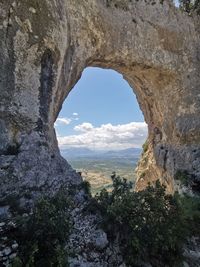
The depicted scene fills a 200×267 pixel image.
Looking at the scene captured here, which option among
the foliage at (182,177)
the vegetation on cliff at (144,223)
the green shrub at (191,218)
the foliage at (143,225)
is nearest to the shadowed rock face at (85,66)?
the foliage at (182,177)

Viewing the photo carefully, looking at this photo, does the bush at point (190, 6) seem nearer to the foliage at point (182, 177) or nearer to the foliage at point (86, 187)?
the foliage at point (182, 177)

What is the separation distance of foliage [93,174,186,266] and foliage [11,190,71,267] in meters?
2.05

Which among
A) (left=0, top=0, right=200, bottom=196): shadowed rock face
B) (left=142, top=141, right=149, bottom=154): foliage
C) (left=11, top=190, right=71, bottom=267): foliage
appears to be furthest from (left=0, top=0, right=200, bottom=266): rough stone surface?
(left=11, top=190, right=71, bottom=267): foliage

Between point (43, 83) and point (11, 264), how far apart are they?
10.5m

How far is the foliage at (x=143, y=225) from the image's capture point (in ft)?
41.2

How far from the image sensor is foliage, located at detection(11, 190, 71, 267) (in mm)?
10492

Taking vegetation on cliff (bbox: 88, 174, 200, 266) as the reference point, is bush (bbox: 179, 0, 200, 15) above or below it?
above

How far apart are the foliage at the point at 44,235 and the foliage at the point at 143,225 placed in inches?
80.6

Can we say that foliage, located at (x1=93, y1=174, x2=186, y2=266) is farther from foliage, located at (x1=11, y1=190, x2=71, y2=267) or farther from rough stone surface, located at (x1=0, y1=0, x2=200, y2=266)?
foliage, located at (x1=11, y1=190, x2=71, y2=267)

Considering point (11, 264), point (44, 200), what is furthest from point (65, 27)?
point (11, 264)

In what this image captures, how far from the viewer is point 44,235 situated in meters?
11.2

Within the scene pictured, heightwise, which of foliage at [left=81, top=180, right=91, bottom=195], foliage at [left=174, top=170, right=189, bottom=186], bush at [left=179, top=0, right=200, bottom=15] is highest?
bush at [left=179, top=0, right=200, bottom=15]

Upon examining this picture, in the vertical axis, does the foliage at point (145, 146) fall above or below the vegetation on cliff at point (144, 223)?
above

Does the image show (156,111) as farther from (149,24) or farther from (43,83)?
(43,83)
